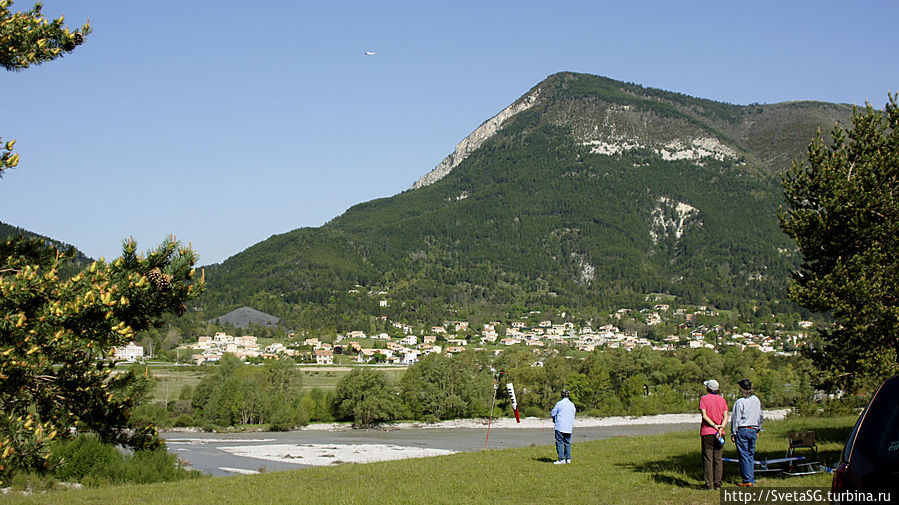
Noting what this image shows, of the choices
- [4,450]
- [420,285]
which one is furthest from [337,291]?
[4,450]

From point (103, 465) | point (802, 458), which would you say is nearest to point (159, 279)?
point (802, 458)

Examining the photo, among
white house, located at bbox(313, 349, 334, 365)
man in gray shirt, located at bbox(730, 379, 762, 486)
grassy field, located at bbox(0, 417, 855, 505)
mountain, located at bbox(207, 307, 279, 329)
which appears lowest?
white house, located at bbox(313, 349, 334, 365)

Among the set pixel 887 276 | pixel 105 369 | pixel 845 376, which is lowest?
pixel 845 376

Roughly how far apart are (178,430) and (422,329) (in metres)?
105

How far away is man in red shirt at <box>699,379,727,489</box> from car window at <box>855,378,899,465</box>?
20.2 ft

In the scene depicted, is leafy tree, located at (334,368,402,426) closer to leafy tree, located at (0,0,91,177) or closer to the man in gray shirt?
the man in gray shirt

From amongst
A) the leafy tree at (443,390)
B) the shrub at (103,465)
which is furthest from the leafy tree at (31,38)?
the leafy tree at (443,390)

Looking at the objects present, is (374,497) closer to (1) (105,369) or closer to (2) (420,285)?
(1) (105,369)

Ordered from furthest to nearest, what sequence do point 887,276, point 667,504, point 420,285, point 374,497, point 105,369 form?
1. point 420,285
2. point 887,276
3. point 374,497
4. point 667,504
5. point 105,369

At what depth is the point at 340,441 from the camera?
5219 centimetres

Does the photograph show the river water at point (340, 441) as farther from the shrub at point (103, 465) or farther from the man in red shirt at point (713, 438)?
the man in red shirt at point (713, 438)

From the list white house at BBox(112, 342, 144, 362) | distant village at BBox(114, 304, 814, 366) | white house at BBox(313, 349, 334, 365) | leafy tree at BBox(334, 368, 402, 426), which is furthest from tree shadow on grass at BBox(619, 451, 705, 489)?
white house at BBox(313, 349, 334, 365)

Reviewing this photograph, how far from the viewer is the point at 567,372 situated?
2965 inches

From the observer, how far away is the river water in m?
38.2
